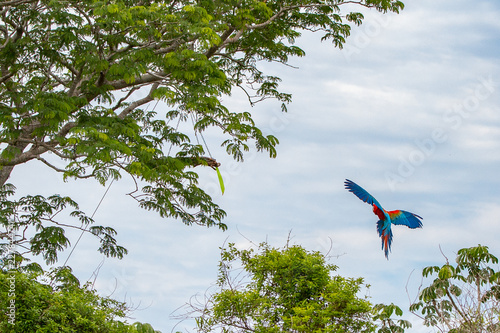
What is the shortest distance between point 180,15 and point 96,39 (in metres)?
1.40

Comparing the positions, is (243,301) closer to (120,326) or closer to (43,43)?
(120,326)

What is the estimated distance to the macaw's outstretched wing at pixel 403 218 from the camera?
27.9 ft

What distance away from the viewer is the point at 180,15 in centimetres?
929

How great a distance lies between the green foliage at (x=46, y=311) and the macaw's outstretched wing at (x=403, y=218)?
3942 mm

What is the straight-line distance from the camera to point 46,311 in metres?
6.25

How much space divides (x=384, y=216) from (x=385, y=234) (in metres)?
0.27

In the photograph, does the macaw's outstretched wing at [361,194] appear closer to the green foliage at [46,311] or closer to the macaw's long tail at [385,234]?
the macaw's long tail at [385,234]

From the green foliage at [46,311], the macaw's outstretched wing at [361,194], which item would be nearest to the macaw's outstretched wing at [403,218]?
the macaw's outstretched wing at [361,194]

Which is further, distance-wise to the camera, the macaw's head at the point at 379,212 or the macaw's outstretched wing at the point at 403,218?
the macaw's outstretched wing at the point at 403,218

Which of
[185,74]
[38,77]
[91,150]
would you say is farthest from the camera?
[38,77]

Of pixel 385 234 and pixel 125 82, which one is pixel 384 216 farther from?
pixel 125 82

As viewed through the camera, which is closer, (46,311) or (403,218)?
(46,311)

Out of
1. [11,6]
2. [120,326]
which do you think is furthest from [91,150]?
[11,6]

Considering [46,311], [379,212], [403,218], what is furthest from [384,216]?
[46,311]
